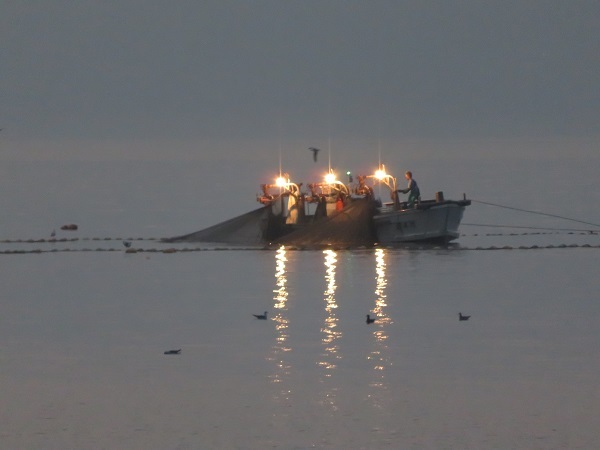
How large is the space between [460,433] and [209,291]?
1810 centimetres

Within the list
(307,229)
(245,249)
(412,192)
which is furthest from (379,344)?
(245,249)

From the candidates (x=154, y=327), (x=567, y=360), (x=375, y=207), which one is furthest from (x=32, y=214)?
(x=567, y=360)

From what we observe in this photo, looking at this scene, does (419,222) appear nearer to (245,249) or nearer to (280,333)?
(245,249)

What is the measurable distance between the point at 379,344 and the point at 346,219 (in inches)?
929

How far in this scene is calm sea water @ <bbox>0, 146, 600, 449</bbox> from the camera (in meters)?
19.8

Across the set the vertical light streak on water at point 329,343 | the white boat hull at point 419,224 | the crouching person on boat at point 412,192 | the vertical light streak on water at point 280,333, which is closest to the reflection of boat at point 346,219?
the white boat hull at point 419,224

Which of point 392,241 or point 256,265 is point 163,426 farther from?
point 392,241

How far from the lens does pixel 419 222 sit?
1939 inches

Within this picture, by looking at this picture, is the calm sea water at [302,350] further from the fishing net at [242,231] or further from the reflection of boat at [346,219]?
the fishing net at [242,231]

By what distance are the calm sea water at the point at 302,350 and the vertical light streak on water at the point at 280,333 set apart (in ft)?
0.16

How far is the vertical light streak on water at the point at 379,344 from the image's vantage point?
22.3m

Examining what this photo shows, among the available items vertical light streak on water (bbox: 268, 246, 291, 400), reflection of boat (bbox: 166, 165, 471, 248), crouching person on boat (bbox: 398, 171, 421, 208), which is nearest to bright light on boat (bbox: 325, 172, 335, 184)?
reflection of boat (bbox: 166, 165, 471, 248)

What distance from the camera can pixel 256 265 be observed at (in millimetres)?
45188

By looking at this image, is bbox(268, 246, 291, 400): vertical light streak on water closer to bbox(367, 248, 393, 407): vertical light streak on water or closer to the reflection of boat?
bbox(367, 248, 393, 407): vertical light streak on water
